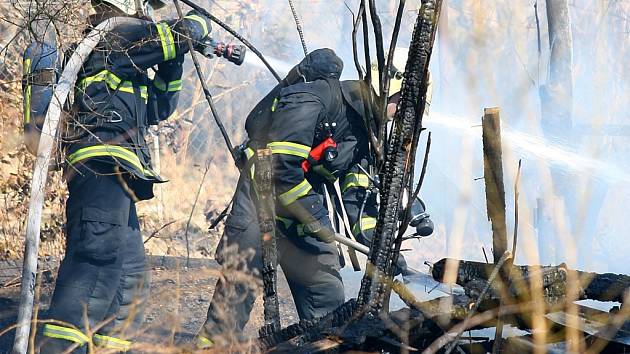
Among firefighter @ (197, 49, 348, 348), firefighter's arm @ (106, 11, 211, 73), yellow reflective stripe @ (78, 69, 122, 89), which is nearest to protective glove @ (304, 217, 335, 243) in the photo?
firefighter @ (197, 49, 348, 348)

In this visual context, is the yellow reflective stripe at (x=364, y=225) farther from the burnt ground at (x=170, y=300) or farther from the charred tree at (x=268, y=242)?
the charred tree at (x=268, y=242)

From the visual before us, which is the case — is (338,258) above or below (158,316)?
above

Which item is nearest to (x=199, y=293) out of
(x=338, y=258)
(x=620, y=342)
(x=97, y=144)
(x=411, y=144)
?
(x=338, y=258)

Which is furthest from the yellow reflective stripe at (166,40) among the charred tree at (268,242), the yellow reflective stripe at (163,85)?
the charred tree at (268,242)

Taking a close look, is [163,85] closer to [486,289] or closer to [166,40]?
[166,40]

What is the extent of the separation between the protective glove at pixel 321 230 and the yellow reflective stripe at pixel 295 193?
18cm

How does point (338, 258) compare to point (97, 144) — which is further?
point (338, 258)

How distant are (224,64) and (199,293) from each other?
5.15 m

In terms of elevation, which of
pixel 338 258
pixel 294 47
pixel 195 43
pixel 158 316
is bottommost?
pixel 158 316

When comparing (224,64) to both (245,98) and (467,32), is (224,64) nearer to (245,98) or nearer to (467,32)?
(245,98)

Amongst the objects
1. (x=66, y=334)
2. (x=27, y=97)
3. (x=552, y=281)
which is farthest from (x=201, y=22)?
(x=552, y=281)

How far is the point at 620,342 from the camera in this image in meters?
2.02

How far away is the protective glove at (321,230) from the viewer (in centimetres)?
460

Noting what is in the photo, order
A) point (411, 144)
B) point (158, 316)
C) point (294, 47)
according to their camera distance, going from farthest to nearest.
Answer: point (294, 47)
point (158, 316)
point (411, 144)
